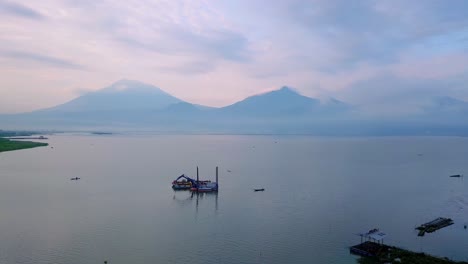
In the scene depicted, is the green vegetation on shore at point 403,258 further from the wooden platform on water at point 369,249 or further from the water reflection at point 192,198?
the water reflection at point 192,198

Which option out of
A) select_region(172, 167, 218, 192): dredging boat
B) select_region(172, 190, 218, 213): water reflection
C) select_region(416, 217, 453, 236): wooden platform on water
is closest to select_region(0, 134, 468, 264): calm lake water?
select_region(172, 190, 218, 213): water reflection

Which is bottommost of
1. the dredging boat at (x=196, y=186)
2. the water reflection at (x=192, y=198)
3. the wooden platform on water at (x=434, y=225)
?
the wooden platform on water at (x=434, y=225)

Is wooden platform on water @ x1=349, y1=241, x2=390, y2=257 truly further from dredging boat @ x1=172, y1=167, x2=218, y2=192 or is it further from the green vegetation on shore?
dredging boat @ x1=172, y1=167, x2=218, y2=192

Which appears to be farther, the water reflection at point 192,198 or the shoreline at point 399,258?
the water reflection at point 192,198

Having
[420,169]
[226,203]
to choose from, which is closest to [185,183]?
[226,203]

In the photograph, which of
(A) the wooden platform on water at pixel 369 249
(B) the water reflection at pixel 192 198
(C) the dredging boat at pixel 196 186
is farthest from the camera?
(C) the dredging boat at pixel 196 186

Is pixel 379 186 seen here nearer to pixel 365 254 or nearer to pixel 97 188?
pixel 365 254

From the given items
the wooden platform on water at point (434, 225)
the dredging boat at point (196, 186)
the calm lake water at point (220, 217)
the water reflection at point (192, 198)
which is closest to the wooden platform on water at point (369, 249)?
the calm lake water at point (220, 217)

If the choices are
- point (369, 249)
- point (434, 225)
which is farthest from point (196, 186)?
point (434, 225)
